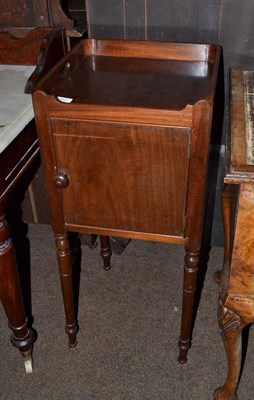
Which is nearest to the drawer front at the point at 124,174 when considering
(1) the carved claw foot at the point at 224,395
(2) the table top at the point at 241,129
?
(2) the table top at the point at 241,129

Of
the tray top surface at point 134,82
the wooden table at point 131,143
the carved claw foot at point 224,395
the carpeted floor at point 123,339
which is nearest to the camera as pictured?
the wooden table at point 131,143

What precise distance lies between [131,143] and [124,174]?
0.09m

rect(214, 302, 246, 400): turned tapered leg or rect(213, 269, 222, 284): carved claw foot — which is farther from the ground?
rect(214, 302, 246, 400): turned tapered leg

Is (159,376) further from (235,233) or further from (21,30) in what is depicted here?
(21,30)

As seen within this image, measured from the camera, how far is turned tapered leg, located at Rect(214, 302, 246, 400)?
111 centimetres

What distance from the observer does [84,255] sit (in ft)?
6.26

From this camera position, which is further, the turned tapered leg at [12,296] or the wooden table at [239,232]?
the turned tapered leg at [12,296]

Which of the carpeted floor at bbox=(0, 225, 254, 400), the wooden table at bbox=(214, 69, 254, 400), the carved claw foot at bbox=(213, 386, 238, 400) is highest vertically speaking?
the wooden table at bbox=(214, 69, 254, 400)

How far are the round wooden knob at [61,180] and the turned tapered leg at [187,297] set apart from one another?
0.37 m

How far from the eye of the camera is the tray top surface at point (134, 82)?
3.77ft

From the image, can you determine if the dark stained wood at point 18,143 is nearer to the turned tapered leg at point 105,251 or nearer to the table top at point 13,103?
the table top at point 13,103

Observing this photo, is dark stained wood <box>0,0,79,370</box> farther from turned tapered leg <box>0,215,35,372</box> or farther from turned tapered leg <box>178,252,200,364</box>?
turned tapered leg <box>178,252,200,364</box>

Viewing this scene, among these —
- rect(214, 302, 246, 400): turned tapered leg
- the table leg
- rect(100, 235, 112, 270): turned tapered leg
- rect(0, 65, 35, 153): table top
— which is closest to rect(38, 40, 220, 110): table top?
rect(0, 65, 35, 153): table top

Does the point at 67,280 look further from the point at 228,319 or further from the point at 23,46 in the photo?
the point at 23,46
